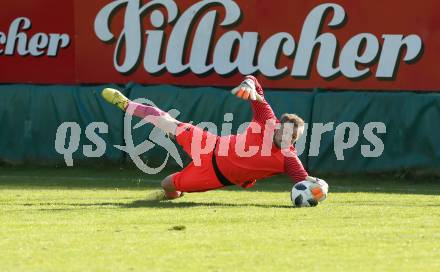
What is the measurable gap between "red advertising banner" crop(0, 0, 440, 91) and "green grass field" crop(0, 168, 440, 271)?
305cm

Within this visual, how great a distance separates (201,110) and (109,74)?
216cm

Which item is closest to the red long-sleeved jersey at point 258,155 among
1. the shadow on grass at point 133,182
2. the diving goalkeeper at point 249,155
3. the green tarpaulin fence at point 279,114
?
the diving goalkeeper at point 249,155

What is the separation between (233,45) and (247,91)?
6224 millimetres

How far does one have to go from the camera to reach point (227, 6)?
18.5 meters

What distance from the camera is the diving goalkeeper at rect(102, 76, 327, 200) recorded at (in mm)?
12664

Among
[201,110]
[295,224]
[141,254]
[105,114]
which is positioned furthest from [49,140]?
[141,254]

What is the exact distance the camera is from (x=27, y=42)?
64.3ft

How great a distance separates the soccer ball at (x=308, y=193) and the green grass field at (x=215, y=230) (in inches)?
6.8

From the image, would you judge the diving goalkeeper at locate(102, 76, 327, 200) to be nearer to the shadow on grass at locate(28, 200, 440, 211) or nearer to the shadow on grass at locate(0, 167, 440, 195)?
the shadow on grass at locate(28, 200, 440, 211)

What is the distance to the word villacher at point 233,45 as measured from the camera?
17.6 meters

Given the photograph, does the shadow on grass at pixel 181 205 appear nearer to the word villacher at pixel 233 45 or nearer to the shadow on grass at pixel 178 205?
the shadow on grass at pixel 178 205
